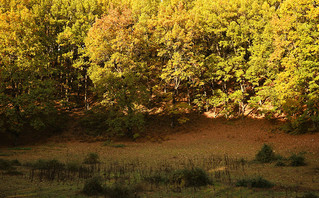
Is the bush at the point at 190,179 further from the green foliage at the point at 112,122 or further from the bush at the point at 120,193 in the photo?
the green foliage at the point at 112,122

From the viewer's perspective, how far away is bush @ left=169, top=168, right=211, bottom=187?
26.9ft

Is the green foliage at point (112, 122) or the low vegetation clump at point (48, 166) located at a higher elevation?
the green foliage at point (112, 122)

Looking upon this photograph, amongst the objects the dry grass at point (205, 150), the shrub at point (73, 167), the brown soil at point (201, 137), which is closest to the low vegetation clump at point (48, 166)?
the shrub at point (73, 167)

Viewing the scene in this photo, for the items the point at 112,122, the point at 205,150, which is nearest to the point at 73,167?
the point at 205,150

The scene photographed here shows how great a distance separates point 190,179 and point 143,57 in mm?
23880

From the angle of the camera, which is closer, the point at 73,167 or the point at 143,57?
the point at 73,167

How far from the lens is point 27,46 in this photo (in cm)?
2402

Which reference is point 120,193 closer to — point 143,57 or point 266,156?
point 266,156

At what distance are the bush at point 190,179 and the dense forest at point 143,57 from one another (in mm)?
16531

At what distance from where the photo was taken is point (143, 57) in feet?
99.8

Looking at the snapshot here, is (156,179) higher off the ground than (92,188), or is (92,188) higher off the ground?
(92,188)

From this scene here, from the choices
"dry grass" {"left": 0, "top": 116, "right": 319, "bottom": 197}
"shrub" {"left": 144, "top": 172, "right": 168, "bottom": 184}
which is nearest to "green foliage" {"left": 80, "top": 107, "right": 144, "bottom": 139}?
"dry grass" {"left": 0, "top": 116, "right": 319, "bottom": 197}

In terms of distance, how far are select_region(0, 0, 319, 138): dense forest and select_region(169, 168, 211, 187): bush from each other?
54.2 feet

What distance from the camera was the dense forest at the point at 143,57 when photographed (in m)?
21.9
